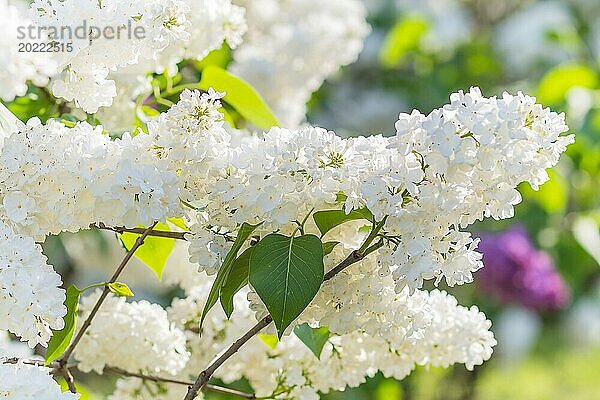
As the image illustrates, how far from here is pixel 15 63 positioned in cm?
81

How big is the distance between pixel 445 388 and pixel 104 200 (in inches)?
73.6

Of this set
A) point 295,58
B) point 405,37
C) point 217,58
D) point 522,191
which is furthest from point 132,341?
point 405,37

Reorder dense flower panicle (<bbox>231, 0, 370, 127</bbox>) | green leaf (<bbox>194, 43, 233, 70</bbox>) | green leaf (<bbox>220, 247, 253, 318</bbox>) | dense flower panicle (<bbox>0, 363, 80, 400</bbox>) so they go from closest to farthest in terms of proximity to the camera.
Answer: dense flower panicle (<bbox>0, 363, 80, 400</bbox>) → green leaf (<bbox>220, 247, 253, 318</bbox>) → green leaf (<bbox>194, 43, 233, 70</bbox>) → dense flower panicle (<bbox>231, 0, 370, 127</bbox>)

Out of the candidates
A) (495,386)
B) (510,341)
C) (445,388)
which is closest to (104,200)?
(445,388)

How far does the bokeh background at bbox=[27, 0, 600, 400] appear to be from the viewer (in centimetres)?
179

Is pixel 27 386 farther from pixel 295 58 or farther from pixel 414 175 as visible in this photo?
pixel 295 58

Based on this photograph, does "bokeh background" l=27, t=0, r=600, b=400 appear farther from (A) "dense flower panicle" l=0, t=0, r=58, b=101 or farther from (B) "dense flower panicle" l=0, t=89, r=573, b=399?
(B) "dense flower panicle" l=0, t=89, r=573, b=399

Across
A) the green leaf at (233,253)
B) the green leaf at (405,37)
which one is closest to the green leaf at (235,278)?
the green leaf at (233,253)

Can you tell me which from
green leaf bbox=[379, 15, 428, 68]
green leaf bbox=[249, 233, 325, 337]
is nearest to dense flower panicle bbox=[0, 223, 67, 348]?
green leaf bbox=[249, 233, 325, 337]

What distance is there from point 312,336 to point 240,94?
26 centimetres

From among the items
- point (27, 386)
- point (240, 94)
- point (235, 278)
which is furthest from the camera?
point (240, 94)

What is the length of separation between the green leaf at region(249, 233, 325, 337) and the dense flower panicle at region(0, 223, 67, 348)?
0.37ft

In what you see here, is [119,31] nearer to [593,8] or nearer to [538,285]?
[538,285]

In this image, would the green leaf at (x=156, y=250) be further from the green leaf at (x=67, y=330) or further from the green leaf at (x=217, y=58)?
the green leaf at (x=217, y=58)
